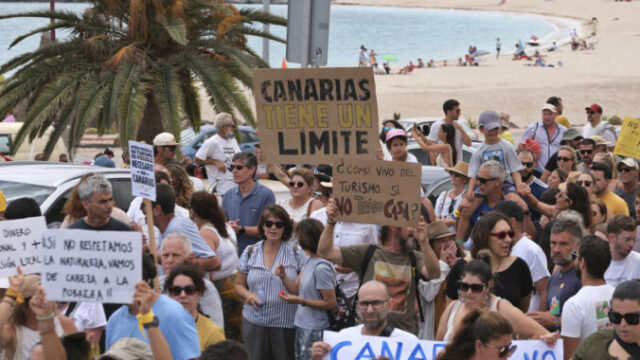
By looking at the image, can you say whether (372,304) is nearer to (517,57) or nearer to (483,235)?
(483,235)

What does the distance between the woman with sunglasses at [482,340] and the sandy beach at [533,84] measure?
28950 millimetres

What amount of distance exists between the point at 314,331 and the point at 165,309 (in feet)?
6.17

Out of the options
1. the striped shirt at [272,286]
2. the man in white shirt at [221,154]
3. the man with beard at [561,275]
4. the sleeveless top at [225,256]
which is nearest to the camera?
the man with beard at [561,275]

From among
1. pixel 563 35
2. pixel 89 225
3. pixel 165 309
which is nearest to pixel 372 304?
pixel 165 309

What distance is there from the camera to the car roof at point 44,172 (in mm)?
9500

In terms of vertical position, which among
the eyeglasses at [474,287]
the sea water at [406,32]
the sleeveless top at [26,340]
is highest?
the sea water at [406,32]

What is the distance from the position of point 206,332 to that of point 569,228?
271 centimetres

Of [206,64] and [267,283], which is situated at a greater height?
[206,64]

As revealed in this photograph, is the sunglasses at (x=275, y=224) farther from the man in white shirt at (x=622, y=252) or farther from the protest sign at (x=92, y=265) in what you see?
the man in white shirt at (x=622, y=252)

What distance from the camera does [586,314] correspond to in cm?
617

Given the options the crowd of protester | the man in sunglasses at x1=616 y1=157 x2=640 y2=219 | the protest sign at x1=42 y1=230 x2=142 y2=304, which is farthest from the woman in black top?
the man in sunglasses at x1=616 y1=157 x2=640 y2=219

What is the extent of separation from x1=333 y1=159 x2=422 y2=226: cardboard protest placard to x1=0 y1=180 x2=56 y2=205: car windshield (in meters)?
3.25

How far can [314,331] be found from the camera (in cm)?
721

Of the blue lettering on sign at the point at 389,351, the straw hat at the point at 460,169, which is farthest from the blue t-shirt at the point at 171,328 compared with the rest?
the straw hat at the point at 460,169
